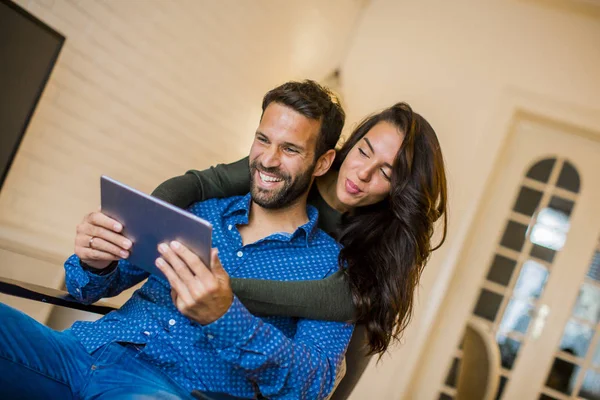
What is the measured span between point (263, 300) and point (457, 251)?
2.83m

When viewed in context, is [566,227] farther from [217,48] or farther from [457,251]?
[217,48]

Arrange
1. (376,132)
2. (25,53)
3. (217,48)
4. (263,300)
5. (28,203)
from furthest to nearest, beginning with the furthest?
(217,48), (28,203), (25,53), (376,132), (263,300)

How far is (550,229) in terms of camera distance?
4.29 m

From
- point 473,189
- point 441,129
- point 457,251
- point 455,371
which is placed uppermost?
point 441,129

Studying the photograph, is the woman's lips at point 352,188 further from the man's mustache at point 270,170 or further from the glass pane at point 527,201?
the glass pane at point 527,201

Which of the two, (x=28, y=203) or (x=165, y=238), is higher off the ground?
(x=165, y=238)

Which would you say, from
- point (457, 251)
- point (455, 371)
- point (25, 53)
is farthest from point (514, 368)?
A: point (25, 53)

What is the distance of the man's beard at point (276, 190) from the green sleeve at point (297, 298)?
29 cm

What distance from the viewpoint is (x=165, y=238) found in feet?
4.21

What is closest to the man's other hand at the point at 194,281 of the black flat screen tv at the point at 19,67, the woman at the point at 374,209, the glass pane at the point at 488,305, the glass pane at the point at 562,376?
the woman at the point at 374,209

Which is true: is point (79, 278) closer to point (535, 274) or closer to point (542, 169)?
point (535, 274)

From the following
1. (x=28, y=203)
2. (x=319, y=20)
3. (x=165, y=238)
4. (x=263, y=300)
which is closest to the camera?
(x=165, y=238)

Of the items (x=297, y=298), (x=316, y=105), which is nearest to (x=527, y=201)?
(x=316, y=105)

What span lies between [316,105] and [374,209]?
1.28 feet
